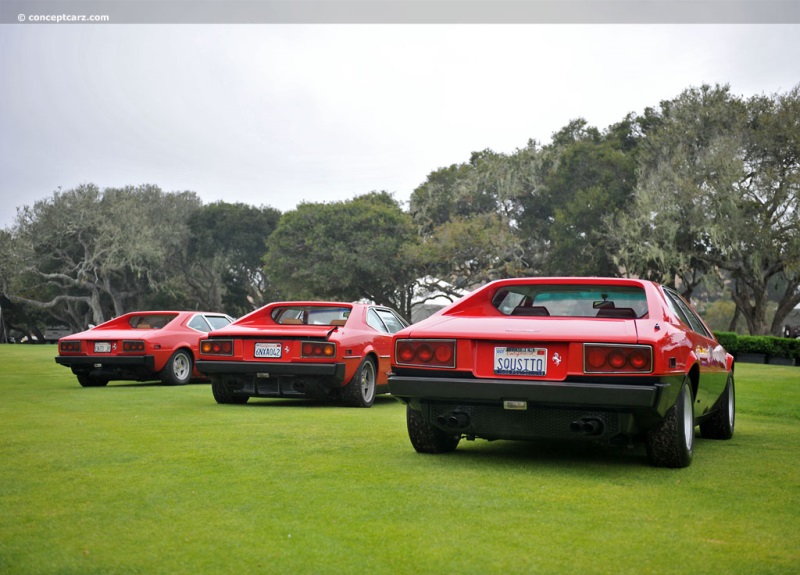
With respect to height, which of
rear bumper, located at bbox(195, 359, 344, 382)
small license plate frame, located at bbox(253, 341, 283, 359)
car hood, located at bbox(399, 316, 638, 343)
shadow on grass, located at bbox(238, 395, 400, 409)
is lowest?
shadow on grass, located at bbox(238, 395, 400, 409)

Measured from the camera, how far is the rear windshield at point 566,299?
7.16 m

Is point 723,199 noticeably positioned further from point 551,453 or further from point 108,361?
point 551,453

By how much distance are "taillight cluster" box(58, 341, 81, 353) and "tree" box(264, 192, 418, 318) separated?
37593mm

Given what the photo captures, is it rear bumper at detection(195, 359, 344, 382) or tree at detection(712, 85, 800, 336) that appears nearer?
rear bumper at detection(195, 359, 344, 382)

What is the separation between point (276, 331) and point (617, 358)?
5.78 meters

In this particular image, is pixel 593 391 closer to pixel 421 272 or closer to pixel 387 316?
pixel 387 316

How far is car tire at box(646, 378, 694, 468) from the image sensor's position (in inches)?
245

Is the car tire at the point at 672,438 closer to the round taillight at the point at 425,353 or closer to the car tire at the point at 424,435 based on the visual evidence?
the car tire at the point at 424,435

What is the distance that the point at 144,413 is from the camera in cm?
1010

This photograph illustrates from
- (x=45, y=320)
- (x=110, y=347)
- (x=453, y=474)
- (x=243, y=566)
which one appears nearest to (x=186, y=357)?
(x=110, y=347)

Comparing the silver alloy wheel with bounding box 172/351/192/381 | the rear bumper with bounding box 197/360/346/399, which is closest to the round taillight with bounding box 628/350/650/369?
the rear bumper with bounding box 197/360/346/399

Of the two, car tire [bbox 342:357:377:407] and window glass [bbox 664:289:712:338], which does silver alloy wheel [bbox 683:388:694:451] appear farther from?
car tire [bbox 342:357:377:407]

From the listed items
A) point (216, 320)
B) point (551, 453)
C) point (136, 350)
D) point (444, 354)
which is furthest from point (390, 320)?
point (444, 354)

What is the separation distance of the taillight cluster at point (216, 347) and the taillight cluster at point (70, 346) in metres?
4.45
